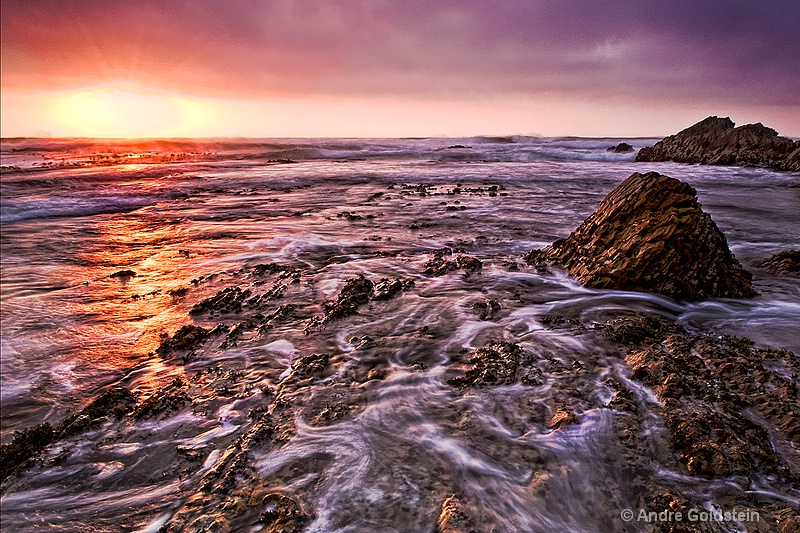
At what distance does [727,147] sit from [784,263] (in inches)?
1239

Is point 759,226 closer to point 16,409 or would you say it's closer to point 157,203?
point 16,409

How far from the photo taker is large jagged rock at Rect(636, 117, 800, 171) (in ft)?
88.0

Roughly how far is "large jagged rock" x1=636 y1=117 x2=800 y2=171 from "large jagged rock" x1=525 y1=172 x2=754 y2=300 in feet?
83.4

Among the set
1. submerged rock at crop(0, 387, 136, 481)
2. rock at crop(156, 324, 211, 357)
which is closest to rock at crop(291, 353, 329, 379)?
rock at crop(156, 324, 211, 357)

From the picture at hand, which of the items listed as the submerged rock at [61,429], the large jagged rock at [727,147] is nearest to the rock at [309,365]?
the submerged rock at [61,429]

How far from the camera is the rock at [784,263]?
20.4ft

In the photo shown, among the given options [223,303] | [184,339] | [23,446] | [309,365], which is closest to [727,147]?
[223,303]

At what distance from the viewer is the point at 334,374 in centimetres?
374

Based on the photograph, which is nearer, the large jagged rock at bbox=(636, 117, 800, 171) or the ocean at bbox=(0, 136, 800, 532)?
the ocean at bbox=(0, 136, 800, 532)

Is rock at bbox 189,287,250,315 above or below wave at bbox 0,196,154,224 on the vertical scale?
below

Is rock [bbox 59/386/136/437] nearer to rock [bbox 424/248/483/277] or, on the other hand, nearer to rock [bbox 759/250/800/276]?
rock [bbox 424/248/483/277]

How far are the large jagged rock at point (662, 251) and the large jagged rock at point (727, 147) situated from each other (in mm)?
25431

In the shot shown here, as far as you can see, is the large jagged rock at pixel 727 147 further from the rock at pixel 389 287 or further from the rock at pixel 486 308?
the rock at pixel 389 287

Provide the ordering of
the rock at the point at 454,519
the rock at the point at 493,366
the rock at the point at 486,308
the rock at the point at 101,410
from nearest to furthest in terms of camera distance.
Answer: the rock at the point at 454,519
the rock at the point at 101,410
the rock at the point at 493,366
the rock at the point at 486,308
